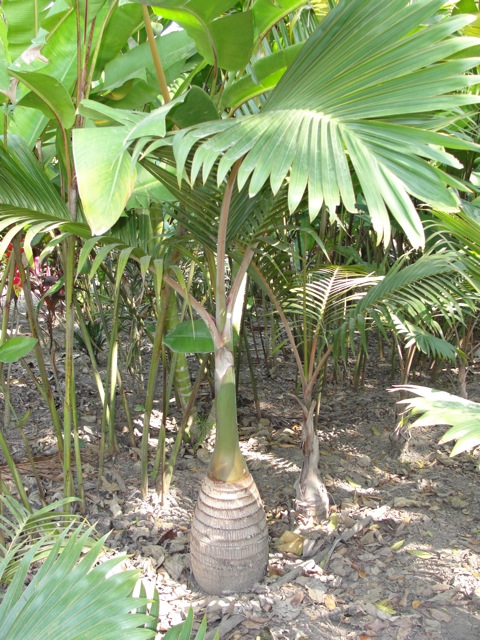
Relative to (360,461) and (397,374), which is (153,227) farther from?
(397,374)

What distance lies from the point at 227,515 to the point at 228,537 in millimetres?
60

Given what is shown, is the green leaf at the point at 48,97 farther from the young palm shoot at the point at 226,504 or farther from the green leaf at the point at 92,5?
the young palm shoot at the point at 226,504

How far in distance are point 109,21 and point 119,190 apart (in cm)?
68

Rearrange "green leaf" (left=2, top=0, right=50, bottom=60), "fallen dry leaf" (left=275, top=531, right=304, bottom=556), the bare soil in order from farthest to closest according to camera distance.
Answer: "fallen dry leaf" (left=275, top=531, right=304, bottom=556), the bare soil, "green leaf" (left=2, top=0, right=50, bottom=60)

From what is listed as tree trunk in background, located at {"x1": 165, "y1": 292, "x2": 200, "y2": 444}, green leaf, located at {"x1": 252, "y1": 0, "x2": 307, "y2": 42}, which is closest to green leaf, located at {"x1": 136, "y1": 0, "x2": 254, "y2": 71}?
green leaf, located at {"x1": 252, "y1": 0, "x2": 307, "y2": 42}

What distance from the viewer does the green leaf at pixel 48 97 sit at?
1.18 m

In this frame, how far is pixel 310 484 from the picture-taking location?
1880mm

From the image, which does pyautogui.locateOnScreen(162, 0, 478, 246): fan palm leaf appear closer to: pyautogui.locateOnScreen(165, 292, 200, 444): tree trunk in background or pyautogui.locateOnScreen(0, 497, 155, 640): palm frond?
pyautogui.locateOnScreen(0, 497, 155, 640): palm frond

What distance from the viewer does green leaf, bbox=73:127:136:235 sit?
39.4 inches

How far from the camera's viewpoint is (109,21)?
4.78 ft

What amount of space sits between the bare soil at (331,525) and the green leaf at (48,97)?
126cm

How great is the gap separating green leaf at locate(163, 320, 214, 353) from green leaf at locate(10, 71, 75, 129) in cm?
65

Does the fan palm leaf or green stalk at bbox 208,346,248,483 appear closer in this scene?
the fan palm leaf

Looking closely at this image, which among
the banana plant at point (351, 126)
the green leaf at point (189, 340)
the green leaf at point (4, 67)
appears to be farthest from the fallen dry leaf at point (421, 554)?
the green leaf at point (4, 67)
